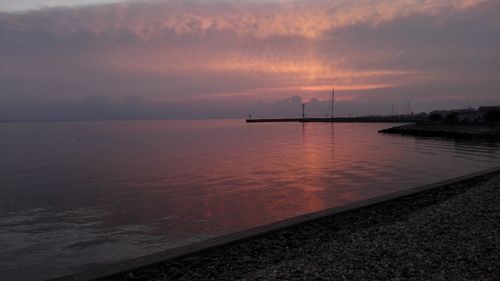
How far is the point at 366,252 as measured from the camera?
24.4 feet

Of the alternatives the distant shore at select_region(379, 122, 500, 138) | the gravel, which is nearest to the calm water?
the gravel

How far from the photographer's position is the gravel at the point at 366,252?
6430 millimetres

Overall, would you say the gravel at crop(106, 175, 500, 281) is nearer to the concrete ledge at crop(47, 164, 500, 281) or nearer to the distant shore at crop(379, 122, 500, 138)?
the concrete ledge at crop(47, 164, 500, 281)

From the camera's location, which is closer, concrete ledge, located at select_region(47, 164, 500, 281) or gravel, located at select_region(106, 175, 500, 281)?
gravel, located at select_region(106, 175, 500, 281)

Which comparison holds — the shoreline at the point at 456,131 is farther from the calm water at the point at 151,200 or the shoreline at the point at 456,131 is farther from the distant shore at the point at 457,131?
the calm water at the point at 151,200

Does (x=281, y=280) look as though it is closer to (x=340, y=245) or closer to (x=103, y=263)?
(x=340, y=245)

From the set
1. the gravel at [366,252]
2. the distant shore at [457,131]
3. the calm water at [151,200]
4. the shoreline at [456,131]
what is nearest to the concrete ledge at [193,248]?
the gravel at [366,252]

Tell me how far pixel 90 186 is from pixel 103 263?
520 inches

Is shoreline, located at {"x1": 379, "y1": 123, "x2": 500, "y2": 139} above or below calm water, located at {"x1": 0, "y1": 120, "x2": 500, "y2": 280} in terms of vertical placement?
above

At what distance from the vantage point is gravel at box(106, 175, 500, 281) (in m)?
6.43

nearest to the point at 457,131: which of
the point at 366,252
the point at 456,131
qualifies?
the point at 456,131

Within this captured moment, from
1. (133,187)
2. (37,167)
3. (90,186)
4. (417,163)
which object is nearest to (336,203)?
(133,187)

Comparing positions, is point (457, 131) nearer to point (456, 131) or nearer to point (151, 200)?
point (456, 131)

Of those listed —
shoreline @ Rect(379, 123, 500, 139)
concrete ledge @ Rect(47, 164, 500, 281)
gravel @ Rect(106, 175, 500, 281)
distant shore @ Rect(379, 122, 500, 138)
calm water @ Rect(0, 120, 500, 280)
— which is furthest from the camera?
distant shore @ Rect(379, 122, 500, 138)
